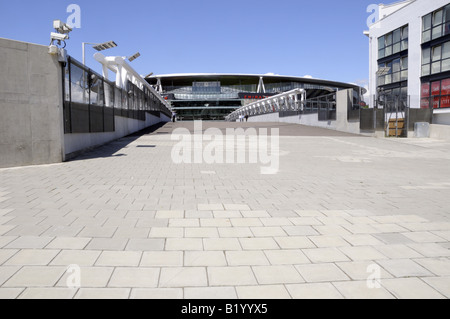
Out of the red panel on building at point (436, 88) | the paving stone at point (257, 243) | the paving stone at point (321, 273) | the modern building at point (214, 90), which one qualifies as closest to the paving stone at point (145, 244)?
the paving stone at point (257, 243)

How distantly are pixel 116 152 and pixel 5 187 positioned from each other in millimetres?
5804

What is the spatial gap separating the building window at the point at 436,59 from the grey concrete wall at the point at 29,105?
2863cm

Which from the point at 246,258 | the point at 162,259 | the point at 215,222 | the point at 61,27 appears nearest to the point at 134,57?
the point at 61,27

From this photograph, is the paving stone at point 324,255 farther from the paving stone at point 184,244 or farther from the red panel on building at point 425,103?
the red panel on building at point 425,103

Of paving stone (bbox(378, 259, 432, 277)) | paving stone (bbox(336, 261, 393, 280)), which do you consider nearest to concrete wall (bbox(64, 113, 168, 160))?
paving stone (bbox(336, 261, 393, 280))

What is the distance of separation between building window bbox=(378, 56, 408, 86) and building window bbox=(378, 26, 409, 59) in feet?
3.04

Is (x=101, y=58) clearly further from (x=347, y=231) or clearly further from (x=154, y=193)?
(x=347, y=231)

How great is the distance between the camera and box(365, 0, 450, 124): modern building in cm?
2694

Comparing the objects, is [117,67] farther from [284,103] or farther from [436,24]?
[436,24]

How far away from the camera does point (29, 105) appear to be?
29.3 ft

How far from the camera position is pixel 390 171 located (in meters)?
9.16

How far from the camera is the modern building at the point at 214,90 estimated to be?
10956 centimetres

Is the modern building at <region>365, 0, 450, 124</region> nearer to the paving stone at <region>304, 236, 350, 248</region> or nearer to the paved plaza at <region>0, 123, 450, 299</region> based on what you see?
the paved plaza at <region>0, 123, 450, 299</region>
